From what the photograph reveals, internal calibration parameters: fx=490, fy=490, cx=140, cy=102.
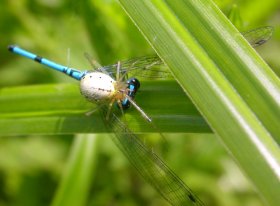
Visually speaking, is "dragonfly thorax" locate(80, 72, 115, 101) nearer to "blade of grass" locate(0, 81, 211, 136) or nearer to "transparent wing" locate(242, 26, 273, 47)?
"blade of grass" locate(0, 81, 211, 136)

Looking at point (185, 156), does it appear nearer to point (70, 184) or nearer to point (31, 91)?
point (70, 184)

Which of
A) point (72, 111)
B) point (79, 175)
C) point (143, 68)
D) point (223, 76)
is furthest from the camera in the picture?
point (79, 175)

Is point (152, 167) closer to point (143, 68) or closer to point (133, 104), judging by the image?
point (133, 104)

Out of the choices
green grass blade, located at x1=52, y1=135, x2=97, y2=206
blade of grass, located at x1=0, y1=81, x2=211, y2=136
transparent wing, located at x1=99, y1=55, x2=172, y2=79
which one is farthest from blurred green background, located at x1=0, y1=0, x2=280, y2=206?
blade of grass, located at x1=0, y1=81, x2=211, y2=136

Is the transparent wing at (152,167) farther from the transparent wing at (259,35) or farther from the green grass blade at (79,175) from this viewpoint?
the transparent wing at (259,35)

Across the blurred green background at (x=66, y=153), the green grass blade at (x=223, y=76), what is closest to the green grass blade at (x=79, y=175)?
the blurred green background at (x=66, y=153)

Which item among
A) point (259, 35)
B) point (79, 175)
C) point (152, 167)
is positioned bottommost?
point (152, 167)

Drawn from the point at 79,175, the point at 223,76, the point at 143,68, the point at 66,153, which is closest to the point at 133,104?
the point at 143,68

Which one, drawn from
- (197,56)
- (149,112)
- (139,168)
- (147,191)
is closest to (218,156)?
(147,191)
